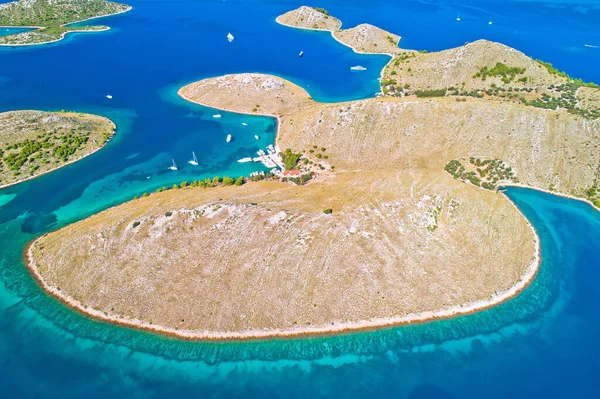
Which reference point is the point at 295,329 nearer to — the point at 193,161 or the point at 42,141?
the point at 193,161

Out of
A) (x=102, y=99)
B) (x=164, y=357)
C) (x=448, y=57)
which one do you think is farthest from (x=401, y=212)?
(x=102, y=99)

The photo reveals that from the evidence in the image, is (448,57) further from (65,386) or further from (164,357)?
(65,386)

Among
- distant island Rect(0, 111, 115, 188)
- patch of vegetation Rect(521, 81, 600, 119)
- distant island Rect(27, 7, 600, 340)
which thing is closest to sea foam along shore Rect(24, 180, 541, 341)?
distant island Rect(27, 7, 600, 340)

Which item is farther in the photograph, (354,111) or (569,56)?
(569,56)

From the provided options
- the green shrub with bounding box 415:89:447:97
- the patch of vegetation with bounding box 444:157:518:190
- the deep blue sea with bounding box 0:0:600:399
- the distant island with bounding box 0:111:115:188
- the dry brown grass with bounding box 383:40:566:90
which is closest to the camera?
the deep blue sea with bounding box 0:0:600:399

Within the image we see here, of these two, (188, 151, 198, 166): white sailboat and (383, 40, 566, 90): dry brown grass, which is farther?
(383, 40, 566, 90): dry brown grass

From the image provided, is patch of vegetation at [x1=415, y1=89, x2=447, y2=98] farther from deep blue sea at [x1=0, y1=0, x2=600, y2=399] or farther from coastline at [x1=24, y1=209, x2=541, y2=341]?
coastline at [x1=24, y1=209, x2=541, y2=341]

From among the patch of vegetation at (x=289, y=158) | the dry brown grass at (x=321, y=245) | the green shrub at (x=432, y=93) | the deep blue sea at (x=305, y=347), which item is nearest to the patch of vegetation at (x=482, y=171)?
the dry brown grass at (x=321, y=245)
